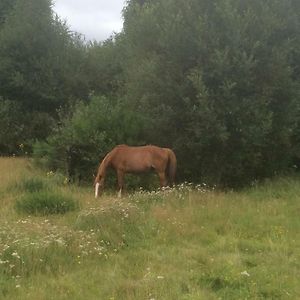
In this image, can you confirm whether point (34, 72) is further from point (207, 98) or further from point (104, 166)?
point (207, 98)

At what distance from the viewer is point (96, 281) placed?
677 cm

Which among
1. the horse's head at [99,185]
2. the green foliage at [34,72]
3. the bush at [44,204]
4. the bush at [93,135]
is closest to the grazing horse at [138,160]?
the horse's head at [99,185]

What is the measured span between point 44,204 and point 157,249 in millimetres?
3473

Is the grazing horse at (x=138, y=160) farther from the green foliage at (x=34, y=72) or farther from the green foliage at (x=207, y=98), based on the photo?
the green foliage at (x=34, y=72)

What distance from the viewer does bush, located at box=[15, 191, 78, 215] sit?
1045 centimetres

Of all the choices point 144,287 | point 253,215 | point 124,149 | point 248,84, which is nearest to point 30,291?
point 144,287

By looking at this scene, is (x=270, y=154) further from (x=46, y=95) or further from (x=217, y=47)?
(x=46, y=95)

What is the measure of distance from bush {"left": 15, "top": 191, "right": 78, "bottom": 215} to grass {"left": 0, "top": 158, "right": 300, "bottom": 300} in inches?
8.5

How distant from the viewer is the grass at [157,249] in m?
6.45

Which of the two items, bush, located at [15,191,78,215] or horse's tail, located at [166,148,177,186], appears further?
horse's tail, located at [166,148,177,186]

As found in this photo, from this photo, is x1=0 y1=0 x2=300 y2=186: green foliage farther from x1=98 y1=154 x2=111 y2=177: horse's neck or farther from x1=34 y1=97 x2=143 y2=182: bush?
x1=98 y1=154 x2=111 y2=177: horse's neck

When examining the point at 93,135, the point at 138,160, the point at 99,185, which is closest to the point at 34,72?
the point at 93,135

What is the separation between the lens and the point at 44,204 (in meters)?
10.6

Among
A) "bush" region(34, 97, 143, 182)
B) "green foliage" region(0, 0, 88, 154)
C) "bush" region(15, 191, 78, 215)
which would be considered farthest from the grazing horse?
"green foliage" region(0, 0, 88, 154)
